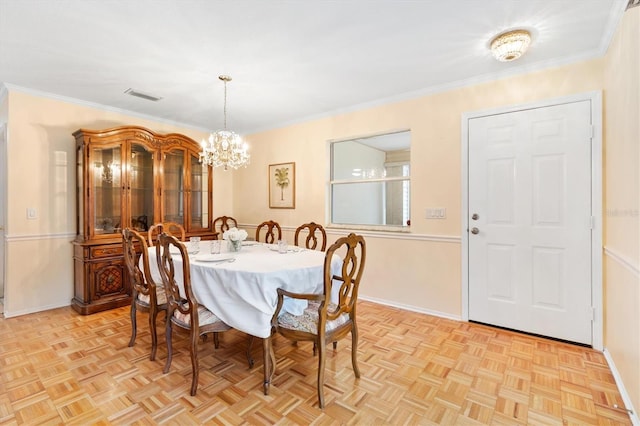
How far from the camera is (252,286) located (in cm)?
191

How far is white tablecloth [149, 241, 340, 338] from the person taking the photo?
1889 millimetres

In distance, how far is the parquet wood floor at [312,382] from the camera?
1713mm

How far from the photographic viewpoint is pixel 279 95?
3406 millimetres

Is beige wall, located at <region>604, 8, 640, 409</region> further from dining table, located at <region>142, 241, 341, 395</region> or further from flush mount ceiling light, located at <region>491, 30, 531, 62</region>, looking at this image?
dining table, located at <region>142, 241, 341, 395</region>

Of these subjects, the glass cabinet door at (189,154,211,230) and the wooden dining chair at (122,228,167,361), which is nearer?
the wooden dining chair at (122,228,167,361)

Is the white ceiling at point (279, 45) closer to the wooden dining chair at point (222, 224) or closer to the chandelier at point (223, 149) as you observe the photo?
the chandelier at point (223, 149)

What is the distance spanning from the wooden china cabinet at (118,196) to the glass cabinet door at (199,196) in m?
0.04

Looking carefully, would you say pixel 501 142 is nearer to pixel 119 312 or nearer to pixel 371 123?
pixel 371 123

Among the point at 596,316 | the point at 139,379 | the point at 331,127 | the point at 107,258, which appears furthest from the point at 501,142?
the point at 107,258

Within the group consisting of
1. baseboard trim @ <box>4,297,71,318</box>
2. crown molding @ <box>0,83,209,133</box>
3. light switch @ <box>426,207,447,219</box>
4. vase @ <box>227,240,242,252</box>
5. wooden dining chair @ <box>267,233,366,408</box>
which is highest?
crown molding @ <box>0,83,209,133</box>

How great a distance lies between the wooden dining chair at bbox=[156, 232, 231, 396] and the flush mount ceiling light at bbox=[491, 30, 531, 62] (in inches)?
101

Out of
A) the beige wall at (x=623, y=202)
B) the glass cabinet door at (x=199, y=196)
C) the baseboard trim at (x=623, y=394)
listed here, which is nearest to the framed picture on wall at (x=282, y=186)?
the glass cabinet door at (x=199, y=196)

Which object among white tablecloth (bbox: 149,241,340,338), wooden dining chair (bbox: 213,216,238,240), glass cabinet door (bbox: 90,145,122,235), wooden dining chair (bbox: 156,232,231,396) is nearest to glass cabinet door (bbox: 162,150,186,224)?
glass cabinet door (bbox: 90,145,122,235)

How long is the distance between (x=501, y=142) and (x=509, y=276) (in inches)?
47.3
